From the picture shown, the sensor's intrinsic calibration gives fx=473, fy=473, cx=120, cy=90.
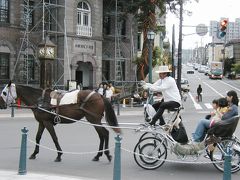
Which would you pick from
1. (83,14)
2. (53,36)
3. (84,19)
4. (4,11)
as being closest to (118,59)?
(84,19)

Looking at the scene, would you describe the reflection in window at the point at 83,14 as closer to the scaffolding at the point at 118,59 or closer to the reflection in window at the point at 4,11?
the scaffolding at the point at 118,59

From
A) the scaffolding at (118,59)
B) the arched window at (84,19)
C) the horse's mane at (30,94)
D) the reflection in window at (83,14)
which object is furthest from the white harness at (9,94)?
the scaffolding at (118,59)

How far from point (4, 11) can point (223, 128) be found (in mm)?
27280

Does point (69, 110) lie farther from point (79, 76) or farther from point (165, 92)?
point (79, 76)

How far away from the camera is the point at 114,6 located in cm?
4347

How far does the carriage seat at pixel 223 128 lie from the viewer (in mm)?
9977

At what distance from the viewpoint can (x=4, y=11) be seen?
112ft

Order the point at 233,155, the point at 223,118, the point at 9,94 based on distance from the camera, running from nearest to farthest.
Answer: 1. the point at 233,155
2. the point at 223,118
3. the point at 9,94

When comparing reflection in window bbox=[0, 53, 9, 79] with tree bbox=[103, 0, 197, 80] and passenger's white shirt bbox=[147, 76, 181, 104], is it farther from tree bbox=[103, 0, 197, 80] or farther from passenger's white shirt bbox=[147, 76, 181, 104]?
passenger's white shirt bbox=[147, 76, 181, 104]

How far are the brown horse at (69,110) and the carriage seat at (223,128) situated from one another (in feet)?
8.39

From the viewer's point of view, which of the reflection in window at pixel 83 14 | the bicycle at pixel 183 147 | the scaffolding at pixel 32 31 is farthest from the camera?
the reflection in window at pixel 83 14

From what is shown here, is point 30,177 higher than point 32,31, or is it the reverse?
point 32,31

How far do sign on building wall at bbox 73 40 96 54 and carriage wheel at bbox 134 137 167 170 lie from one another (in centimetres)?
2605

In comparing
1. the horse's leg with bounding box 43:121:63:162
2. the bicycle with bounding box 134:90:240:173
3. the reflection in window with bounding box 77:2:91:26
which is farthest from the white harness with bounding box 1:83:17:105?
the reflection in window with bounding box 77:2:91:26
